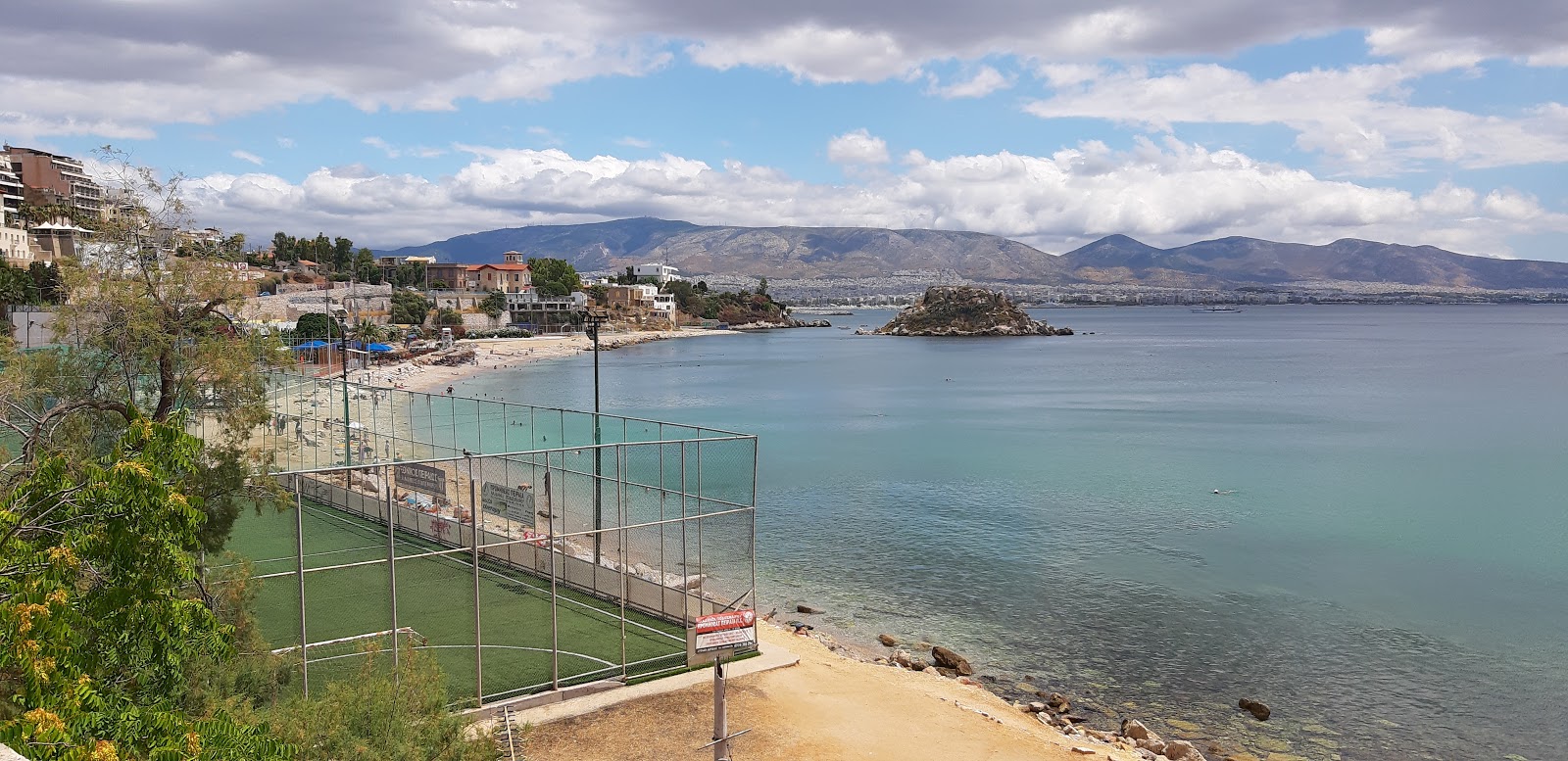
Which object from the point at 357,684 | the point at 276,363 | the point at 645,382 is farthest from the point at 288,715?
the point at 645,382

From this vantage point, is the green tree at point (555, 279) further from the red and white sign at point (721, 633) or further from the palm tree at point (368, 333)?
the red and white sign at point (721, 633)

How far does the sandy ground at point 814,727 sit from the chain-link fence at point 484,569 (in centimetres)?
174

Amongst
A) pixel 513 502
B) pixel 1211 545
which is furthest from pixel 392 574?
pixel 1211 545

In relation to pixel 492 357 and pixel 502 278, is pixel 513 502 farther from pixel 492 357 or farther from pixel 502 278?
pixel 502 278

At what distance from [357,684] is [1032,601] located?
21.0 m

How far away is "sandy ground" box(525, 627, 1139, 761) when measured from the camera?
16.4m

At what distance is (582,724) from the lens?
56.0ft

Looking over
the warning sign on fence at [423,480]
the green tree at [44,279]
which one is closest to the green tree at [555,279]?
the green tree at [44,279]

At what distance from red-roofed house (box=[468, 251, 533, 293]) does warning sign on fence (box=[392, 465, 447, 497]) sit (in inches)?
6439

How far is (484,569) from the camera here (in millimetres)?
25812

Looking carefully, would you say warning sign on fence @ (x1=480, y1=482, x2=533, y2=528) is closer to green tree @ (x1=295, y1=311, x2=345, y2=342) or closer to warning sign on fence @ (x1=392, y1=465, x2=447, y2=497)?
warning sign on fence @ (x1=392, y1=465, x2=447, y2=497)

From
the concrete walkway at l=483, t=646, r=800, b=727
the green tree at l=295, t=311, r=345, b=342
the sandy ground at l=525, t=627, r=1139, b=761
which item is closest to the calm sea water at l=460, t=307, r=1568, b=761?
the sandy ground at l=525, t=627, r=1139, b=761

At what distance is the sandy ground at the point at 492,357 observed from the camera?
84.3 meters

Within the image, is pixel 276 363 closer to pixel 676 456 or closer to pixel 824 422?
pixel 676 456
